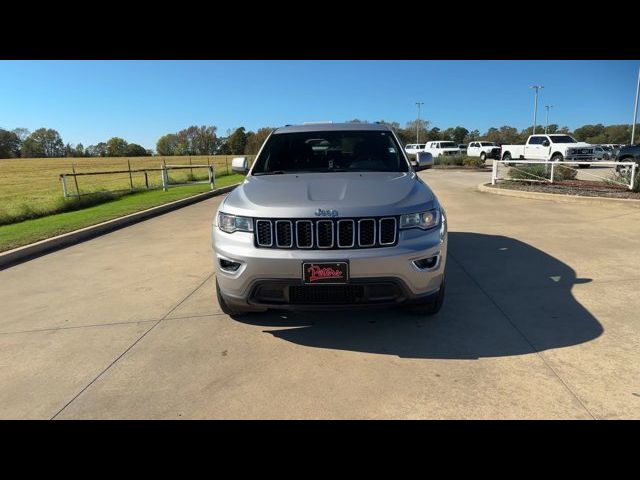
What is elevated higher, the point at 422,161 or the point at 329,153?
the point at 329,153

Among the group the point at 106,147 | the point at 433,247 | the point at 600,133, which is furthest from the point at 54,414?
the point at 106,147

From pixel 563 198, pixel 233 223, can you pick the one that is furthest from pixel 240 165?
pixel 563 198

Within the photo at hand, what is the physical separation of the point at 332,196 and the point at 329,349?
1.20 m

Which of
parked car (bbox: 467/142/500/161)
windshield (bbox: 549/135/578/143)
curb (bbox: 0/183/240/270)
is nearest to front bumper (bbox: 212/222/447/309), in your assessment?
curb (bbox: 0/183/240/270)

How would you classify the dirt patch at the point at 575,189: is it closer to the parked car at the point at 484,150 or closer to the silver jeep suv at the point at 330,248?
the silver jeep suv at the point at 330,248

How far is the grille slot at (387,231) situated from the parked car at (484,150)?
31.1 m

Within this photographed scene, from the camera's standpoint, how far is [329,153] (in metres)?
4.79

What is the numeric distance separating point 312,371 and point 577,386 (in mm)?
1726

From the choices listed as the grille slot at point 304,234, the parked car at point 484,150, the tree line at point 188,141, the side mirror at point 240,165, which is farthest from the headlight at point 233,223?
the tree line at point 188,141

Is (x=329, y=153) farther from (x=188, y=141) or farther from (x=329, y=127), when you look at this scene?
(x=188, y=141)

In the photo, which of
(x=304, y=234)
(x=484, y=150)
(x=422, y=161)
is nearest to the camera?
(x=304, y=234)

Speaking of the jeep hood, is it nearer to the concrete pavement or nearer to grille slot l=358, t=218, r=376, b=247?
grille slot l=358, t=218, r=376, b=247

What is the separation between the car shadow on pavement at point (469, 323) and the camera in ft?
10.8
